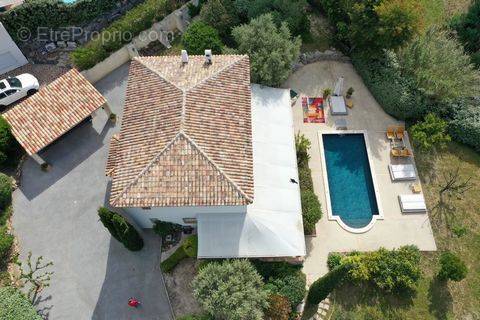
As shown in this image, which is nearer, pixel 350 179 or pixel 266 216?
pixel 266 216

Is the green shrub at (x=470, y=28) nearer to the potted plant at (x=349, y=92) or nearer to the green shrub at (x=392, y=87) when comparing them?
the green shrub at (x=392, y=87)

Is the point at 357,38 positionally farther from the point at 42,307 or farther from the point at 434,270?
the point at 42,307

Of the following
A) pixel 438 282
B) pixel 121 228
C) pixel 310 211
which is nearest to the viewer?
pixel 121 228

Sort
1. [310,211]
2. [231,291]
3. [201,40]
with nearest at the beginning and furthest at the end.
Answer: [231,291] < [310,211] < [201,40]

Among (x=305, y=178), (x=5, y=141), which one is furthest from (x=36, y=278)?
(x=305, y=178)

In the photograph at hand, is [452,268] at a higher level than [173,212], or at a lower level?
lower

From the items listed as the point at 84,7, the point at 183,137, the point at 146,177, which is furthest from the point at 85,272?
the point at 84,7

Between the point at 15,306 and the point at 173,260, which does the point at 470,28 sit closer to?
the point at 173,260

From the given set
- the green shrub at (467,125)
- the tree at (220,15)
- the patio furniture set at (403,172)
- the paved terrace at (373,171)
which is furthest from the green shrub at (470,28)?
the tree at (220,15)
